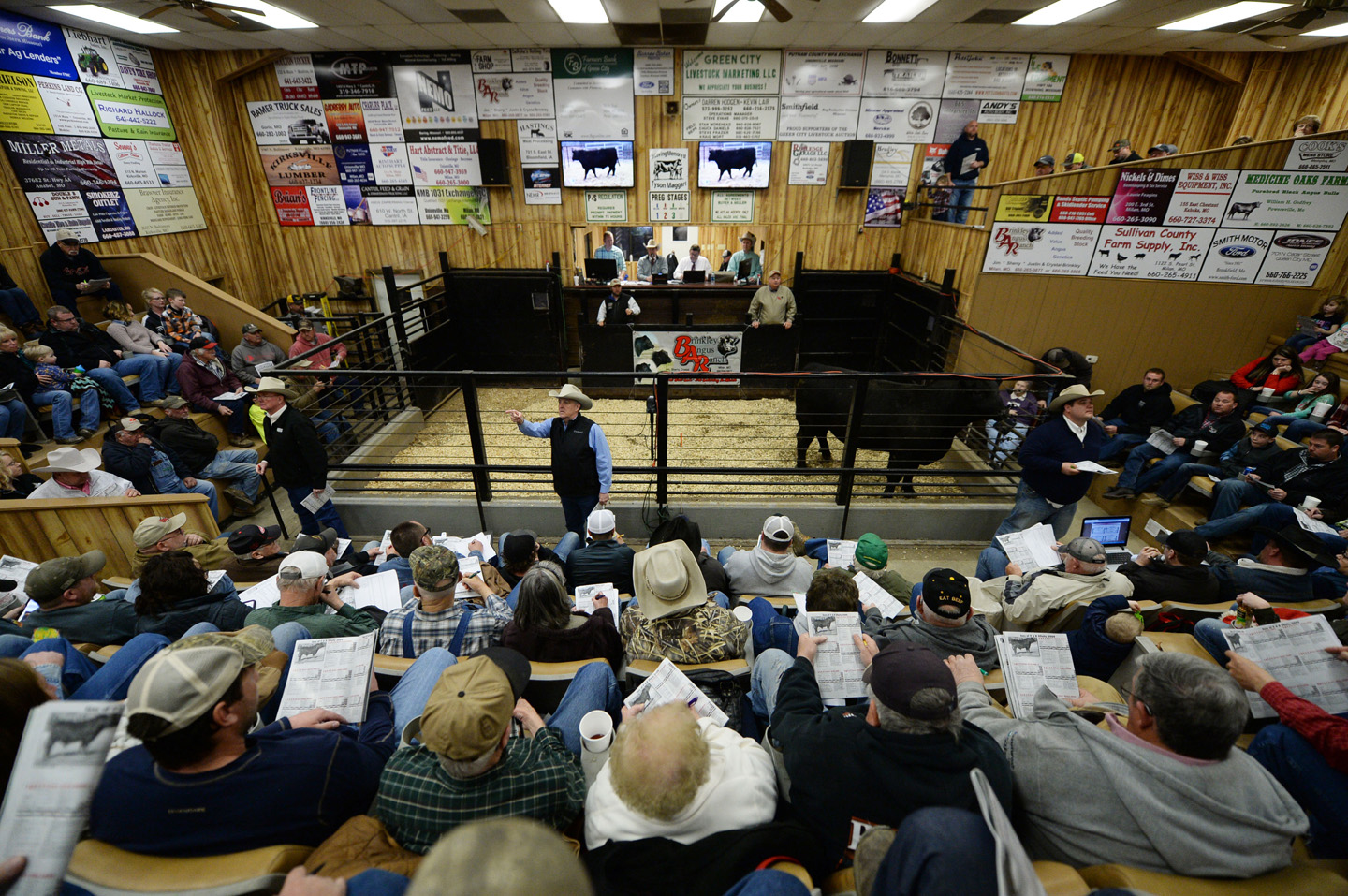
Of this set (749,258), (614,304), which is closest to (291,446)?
(614,304)

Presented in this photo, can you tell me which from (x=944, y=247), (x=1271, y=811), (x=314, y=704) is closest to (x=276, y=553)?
(x=314, y=704)

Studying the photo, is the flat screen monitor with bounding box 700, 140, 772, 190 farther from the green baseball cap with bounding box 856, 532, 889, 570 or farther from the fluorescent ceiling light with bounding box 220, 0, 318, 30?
the green baseball cap with bounding box 856, 532, 889, 570

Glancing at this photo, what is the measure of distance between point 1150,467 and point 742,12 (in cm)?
717

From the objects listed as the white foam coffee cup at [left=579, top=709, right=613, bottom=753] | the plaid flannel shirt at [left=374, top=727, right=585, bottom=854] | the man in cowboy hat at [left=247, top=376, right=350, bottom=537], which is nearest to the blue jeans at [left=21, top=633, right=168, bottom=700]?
the plaid flannel shirt at [left=374, top=727, right=585, bottom=854]

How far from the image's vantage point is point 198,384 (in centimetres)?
640

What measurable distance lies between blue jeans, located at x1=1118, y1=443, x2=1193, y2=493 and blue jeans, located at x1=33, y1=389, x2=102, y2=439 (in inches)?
434

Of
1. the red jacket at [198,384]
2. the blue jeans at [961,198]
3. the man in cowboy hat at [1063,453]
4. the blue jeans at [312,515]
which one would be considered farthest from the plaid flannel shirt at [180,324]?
the blue jeans at [961,198]

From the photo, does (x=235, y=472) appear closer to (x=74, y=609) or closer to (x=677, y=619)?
(x=74, y=609)

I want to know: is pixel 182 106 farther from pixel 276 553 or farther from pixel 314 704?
pixel 314 704

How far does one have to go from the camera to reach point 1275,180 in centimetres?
574

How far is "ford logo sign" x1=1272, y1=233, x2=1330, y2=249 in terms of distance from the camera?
19.2 feet

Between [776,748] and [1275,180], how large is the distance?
8.23 metres

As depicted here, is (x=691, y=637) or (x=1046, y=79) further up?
(x=1046, y=79)

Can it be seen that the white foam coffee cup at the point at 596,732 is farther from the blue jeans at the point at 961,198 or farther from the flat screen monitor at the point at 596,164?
the flat screen monitor at the point at 596,164
